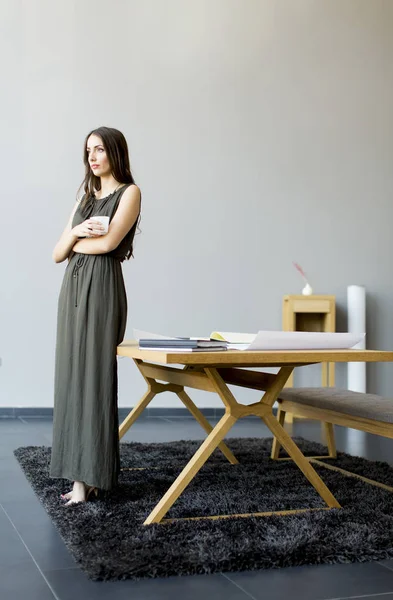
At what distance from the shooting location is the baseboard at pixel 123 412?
5242 millimetres

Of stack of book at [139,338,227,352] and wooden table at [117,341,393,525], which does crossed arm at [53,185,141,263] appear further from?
stack of book at [139,338,227,352]

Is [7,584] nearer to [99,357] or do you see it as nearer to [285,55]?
[99,357]

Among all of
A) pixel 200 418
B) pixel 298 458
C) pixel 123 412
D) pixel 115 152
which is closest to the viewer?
pixel 298 458

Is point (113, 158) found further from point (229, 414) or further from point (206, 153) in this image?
point (206, 153)

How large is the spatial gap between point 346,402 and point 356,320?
2779 mm

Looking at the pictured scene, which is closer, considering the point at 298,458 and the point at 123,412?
the point at 298,458

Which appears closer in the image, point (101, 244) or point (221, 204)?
point (101, 244)

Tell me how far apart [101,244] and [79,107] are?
292 cm

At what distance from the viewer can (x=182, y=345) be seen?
7.70 feet

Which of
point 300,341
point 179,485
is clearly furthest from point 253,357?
point 179,485

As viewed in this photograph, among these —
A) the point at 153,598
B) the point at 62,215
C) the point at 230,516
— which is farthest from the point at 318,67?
the point at 153,598

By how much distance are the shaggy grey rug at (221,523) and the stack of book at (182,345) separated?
0.54 meters

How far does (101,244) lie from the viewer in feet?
9.00

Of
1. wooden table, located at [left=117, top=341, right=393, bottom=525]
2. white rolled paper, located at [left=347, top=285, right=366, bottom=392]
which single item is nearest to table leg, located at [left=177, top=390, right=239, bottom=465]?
wooden table, located at [left=117, top=341, right=393, bottom=525]
